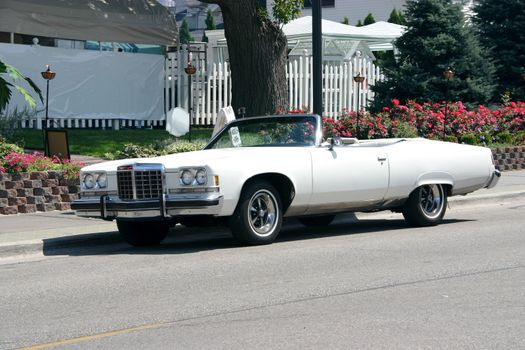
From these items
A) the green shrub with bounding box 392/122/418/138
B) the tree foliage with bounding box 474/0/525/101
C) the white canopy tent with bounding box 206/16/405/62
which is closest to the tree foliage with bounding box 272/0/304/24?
the green shrub with bounding box 392/122/418/138

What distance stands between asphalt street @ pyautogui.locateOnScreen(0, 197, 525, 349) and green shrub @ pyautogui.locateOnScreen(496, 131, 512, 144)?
1011 cm

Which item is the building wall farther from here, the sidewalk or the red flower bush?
the sidewalk

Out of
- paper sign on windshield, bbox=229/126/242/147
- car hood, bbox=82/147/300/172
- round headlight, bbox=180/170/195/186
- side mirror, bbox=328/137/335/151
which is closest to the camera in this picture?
round headlight, bbox=180/170/195/186

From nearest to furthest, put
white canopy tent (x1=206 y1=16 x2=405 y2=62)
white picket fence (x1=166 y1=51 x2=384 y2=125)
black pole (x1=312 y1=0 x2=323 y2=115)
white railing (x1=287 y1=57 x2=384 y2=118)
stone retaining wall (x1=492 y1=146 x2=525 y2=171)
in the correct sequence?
black pole (x1=312 y1=0 x2=323 y2=115), stone retaining wall (x1=492 y1=146 x2=525 y2=171), white picket fence (x1=166 y1=51 x2=384 y2=125), white railing (x1=287 y1=57 x2=384 y2=118), white canopy tent (x1=206 y1=16 x2=405 y2=62)

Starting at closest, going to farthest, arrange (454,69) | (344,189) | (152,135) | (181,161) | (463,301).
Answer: (463,301)
(181,161)
(344,189)
(152,135)
(454,69)

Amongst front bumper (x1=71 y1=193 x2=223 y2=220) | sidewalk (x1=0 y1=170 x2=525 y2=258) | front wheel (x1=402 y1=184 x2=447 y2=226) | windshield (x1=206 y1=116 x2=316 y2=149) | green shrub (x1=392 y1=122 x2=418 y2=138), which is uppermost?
windshield (x1=206 y1=116 x2=316 y2=149)

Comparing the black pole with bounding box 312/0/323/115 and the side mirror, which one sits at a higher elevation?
the black pole with bounding box 312/0/323/115

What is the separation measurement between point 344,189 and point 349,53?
A: 76.8 feet

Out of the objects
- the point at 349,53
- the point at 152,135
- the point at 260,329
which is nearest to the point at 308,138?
the point at 260,329

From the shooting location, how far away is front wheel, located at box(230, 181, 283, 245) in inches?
446

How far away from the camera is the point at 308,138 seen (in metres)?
12.4

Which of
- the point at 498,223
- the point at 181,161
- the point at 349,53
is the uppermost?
the point at 349,53

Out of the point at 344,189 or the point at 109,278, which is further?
the point at 344,189

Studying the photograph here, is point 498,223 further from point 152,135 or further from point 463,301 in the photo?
point 152,135
